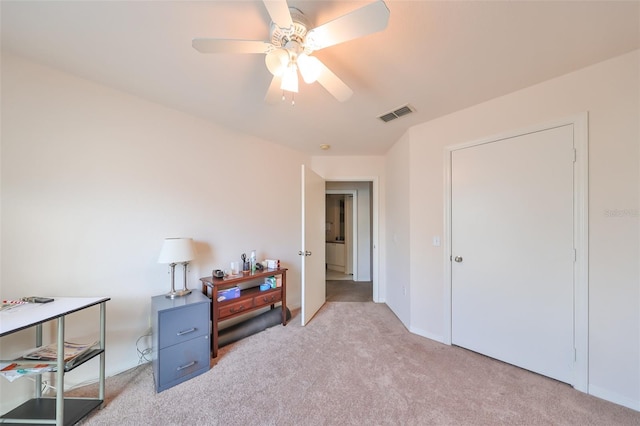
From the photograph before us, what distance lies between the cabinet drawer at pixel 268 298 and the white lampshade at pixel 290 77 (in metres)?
2.19

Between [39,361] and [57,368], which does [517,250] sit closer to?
[57,368]

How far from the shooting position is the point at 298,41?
1.21m

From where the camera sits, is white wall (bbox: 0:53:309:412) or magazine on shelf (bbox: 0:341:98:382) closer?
magazine on shelf (bbox: 0:341:98:382)

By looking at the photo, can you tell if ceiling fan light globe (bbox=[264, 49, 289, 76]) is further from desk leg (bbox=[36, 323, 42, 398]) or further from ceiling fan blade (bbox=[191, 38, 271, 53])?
desk leg (bbox=[36, 323, 42, 398])

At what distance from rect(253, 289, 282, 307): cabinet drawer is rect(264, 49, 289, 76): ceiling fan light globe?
7.41ft

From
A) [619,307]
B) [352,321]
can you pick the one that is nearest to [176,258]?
[352,321]

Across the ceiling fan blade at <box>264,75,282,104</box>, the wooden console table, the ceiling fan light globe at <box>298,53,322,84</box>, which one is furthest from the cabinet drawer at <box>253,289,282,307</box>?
the ceiling fan light globe at <box>298,53,322,84</box>

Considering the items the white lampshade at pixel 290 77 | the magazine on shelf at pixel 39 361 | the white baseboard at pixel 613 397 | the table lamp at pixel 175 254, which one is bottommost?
the white baseboard at pixel 613 397

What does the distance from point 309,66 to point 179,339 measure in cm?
216

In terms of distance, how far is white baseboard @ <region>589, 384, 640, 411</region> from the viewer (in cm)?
153

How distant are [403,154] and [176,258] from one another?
270cm

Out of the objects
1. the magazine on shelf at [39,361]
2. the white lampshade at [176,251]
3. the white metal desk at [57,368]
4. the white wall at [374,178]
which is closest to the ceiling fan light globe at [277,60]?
the white lampshade at [176,251]

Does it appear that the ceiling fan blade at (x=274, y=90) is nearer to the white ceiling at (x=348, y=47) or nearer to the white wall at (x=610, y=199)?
the white ceiling at (x=348, y=47)

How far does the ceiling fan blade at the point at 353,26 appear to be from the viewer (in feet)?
3.01
